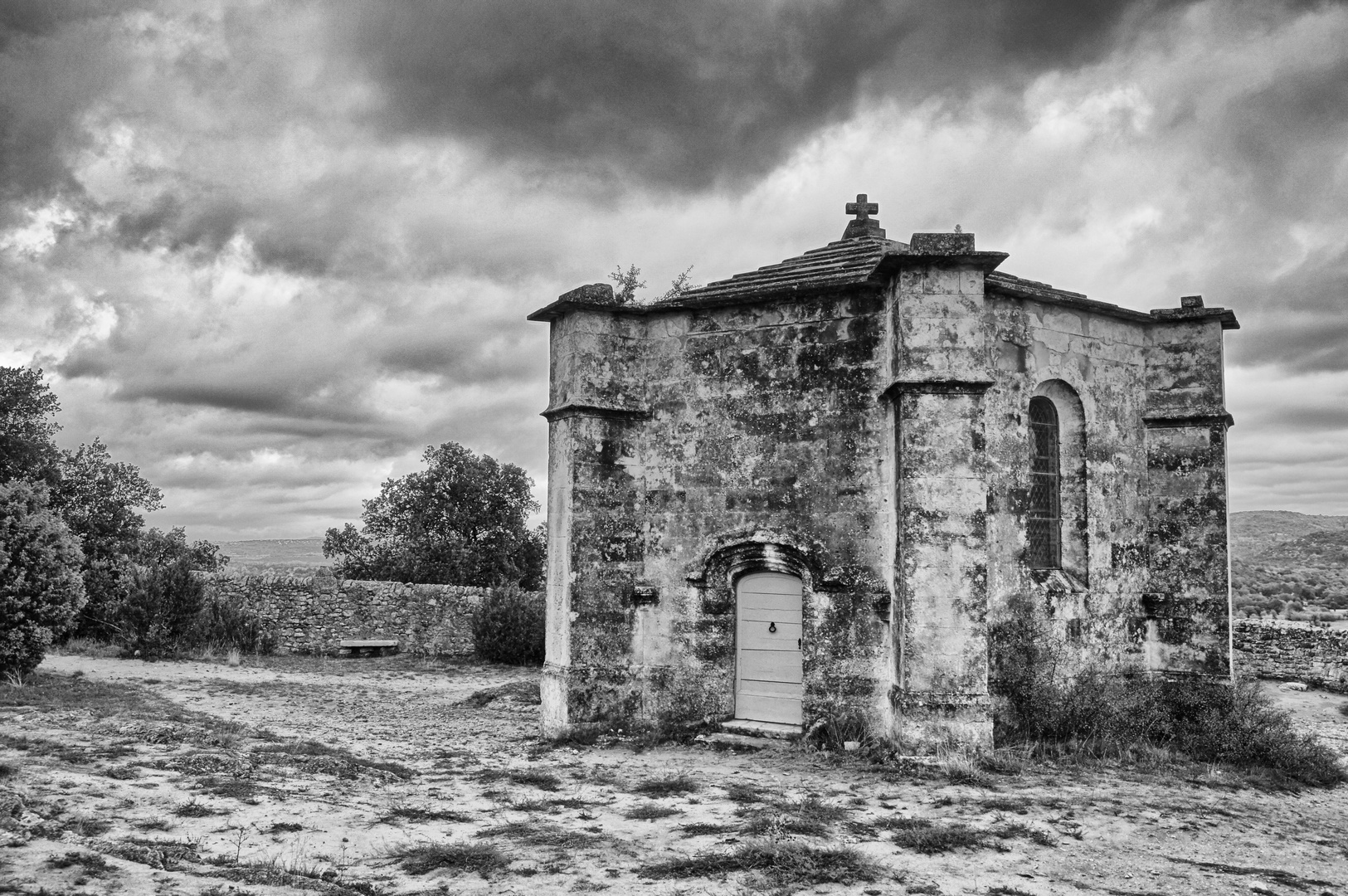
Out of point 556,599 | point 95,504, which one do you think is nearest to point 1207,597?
point 556,599

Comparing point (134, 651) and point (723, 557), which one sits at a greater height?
point (723, 557)

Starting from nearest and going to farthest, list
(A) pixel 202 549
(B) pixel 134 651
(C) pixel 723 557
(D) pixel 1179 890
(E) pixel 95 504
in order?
1. (D) pixel 1179 890
2. (C) pixel 723 557
3. (B) pixel 134 651
4. (E) pixel 95 504
5. (A) pixel 202 549

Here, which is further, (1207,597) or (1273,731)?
(1207,597)

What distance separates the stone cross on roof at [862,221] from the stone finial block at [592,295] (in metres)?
3.99

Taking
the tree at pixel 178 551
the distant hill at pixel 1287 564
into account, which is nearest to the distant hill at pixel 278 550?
the distant hill at pixel 1287 564

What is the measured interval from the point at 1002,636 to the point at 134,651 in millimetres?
17480

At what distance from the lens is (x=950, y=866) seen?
6422mm

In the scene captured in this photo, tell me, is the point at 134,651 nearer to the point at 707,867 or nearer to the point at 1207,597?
the point at 707,867

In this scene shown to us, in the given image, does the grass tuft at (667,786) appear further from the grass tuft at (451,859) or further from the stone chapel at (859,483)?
the grass tuft at (451,859)

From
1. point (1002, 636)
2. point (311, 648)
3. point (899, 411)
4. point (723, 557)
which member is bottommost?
point (311, 648)

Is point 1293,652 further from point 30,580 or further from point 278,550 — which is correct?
point 278,550

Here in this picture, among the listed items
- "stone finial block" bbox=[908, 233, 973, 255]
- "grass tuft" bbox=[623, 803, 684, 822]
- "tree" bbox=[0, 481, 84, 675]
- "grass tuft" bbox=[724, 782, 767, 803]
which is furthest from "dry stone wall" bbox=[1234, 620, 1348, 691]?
"tree" bbox=[0, 481, 84, 675]

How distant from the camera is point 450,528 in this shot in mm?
27766

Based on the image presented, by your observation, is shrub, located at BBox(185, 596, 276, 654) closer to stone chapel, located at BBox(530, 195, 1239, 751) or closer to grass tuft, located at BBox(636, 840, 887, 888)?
stone chapel, located at BBox(530, 195, 1239, 751)
